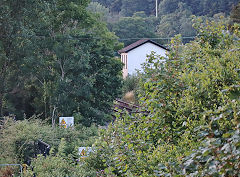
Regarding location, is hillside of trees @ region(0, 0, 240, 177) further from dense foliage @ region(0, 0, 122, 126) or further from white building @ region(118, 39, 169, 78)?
white building @ region(118, 39, 169, 78)

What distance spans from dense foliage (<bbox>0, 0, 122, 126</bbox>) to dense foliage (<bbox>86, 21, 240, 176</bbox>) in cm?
1884

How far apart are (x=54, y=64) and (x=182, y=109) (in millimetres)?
22485

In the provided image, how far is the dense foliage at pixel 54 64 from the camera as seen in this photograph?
80.9 feet

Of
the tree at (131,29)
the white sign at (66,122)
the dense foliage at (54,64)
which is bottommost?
the white sign at (66,122)

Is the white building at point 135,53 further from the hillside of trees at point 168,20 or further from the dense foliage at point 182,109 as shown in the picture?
the dense foliage at point 182,109

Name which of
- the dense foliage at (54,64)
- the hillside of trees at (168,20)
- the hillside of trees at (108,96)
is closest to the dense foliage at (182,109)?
the hillside of trees at (108,96)

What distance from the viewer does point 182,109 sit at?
4789 millimetres

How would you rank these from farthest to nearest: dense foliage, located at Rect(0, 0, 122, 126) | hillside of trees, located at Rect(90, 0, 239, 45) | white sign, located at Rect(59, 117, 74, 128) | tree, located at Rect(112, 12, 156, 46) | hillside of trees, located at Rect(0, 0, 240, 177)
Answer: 1. tree, located at Rect(112, 12, 156, 46)
2. hillside of trees, located at Rect(90, 0, 239, 45)
3. dense foliage, located at Rect(0, 0, 122, 126)
4. white sign, located at Rect(59, 117, 74, 128)
5. hillside of trees, located at Rect(0, 0, 240, 177)

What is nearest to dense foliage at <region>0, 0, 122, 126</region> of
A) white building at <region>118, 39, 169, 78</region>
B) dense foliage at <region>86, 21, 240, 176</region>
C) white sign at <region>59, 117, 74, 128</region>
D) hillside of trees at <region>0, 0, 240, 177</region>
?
hillside of trees at <region>0, 0, 240, 177</region>

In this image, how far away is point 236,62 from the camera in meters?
4.62

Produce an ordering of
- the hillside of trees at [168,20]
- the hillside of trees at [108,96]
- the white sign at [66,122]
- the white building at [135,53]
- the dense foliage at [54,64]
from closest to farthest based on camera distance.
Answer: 1. the hillside of trees at [108,96]
2. the white sign at [66,122]
3. the dense foliage at [54,64]
4. the white building at [135,53]
5. the hillside of trees at [168,20]

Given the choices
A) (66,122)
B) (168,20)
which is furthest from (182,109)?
(168,20)

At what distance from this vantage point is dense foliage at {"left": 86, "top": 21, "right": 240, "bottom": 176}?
12.4 feet

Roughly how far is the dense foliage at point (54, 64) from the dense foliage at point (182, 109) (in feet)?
61.8
